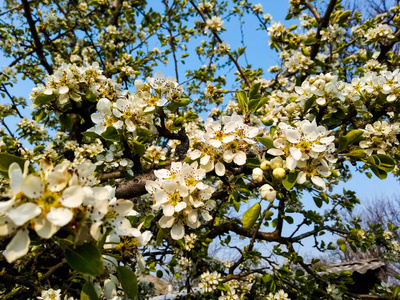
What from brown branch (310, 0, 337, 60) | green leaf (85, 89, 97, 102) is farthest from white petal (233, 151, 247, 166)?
brown branch (310, 0, 337, 60)

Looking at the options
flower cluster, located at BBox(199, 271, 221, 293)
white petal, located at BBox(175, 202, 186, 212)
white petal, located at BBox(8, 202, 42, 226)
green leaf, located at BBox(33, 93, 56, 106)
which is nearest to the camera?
white petal, located at BBox(8, 202, 42, 226)

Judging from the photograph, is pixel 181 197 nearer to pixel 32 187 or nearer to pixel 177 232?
pixel 177 232

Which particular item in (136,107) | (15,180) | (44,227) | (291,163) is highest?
(136,107)

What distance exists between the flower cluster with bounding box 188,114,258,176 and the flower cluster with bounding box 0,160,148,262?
0.65 m

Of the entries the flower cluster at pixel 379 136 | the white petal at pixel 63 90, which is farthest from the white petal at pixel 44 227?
the flower cluster at pixel 379 136

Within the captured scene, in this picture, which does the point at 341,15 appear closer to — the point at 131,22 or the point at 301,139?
the point at 301,139

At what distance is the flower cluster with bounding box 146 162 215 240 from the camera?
1.20 meters

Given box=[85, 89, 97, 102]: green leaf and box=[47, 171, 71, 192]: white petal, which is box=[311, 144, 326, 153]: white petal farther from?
box=[85, 89, 97, 102]: green leaf

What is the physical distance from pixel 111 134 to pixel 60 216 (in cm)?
85

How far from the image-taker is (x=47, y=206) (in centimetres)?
73

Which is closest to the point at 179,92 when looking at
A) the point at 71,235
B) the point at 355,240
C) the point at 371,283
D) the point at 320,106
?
the point at 320,106

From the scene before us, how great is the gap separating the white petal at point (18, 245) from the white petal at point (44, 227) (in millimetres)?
56

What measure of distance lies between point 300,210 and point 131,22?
4.82m

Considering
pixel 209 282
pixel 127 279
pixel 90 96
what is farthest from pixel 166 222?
pixel 209 282
